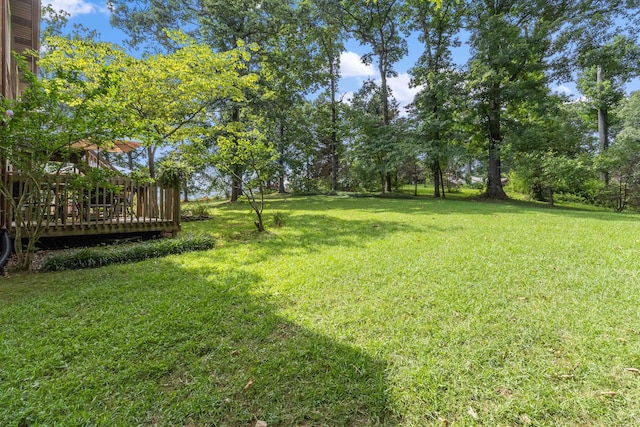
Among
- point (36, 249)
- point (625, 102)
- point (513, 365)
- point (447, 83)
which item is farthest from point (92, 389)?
point (625, 102)

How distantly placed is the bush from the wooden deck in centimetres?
60

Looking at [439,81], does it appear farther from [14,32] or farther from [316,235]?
[14,32]

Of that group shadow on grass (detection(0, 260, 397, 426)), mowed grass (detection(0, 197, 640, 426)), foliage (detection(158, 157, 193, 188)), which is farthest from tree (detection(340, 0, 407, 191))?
shadow on grass (detection(0, 260, 397, 426))

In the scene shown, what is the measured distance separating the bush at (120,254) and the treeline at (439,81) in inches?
170

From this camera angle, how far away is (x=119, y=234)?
18.9 ft

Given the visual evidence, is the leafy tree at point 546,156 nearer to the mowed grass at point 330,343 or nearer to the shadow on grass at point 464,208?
the shadow on grass at point 464,208

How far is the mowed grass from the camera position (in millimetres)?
1596

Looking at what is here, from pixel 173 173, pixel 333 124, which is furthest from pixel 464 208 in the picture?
pixel 333 124

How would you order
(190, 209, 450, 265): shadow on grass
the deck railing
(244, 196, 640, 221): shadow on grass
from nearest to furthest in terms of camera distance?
the deck railing → (190, 209, 450, 265): shadow on grass → (244, 196, 640, 221): shadow on grass

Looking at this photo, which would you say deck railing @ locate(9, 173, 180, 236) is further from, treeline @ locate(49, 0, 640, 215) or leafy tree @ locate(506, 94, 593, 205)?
leafy tree @ locate(506, 94, 593, 205)

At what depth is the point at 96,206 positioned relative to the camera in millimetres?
5121

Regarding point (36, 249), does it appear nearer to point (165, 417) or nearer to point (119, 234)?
point (119, 234)

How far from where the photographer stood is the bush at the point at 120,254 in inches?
162

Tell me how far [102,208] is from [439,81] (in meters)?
15.8
